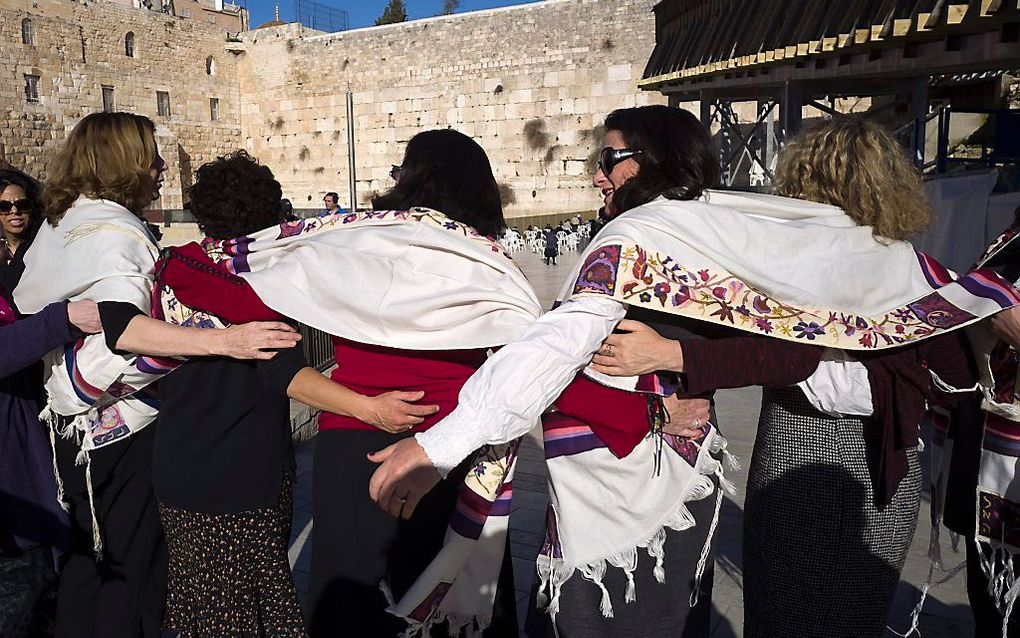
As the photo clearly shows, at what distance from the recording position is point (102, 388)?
224 cm

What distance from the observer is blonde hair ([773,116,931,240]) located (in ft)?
5.88

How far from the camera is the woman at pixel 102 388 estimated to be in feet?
7.29

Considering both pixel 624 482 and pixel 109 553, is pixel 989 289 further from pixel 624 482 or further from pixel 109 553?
pixel 109 553

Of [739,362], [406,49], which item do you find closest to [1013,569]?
[739,362]

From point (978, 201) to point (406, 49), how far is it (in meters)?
23.4

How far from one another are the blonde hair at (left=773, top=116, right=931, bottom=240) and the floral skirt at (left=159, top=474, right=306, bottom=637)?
167 cm

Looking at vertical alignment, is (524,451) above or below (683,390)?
below

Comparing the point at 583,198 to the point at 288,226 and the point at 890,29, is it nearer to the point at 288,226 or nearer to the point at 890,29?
the point at 890,29

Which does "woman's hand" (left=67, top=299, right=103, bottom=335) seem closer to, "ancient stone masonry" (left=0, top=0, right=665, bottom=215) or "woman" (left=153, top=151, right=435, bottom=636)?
"woman" (left=153, top=151, right=435, bottom=636)

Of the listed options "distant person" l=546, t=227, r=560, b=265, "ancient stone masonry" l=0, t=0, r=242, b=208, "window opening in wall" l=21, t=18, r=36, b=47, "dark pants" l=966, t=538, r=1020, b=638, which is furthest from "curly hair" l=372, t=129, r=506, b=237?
"window opening in wall" l=21, t=18, r=36, b=47

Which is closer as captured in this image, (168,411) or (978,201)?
(168,411)

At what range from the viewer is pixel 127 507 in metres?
2.44

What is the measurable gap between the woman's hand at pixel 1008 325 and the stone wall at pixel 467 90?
20894 mm

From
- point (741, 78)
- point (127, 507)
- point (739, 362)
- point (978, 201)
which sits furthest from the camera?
point (741, 78)
